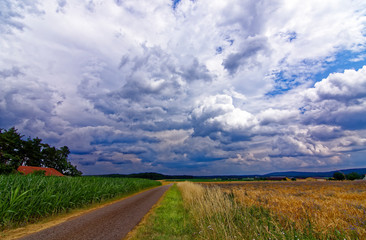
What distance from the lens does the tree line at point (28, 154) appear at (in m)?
54.4

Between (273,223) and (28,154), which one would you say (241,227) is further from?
(28,154)

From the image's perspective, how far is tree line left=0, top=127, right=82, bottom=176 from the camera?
54375 mm

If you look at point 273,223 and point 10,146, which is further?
point 10,146

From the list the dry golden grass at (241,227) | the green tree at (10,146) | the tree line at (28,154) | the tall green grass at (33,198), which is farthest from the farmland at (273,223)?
the green tree at (10,146)

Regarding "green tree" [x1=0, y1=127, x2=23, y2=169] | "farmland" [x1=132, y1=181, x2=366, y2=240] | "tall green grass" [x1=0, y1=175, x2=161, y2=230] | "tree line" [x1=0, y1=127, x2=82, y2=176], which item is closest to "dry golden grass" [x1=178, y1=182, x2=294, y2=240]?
"farmland" [x1=132, y1=181, x2=366, y2=240]

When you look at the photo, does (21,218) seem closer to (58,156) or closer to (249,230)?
(249,230)

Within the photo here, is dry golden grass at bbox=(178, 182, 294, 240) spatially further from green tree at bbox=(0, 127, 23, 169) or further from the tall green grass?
green tree at bbox=(0, 127, 23, 169)

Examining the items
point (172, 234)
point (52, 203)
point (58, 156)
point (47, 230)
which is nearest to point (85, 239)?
point (47, 230)

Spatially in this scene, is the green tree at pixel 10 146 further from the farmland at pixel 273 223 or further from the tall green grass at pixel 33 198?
the farmland at pixel 273 223

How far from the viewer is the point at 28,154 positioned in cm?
6588

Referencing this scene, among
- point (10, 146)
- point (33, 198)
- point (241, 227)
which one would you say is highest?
point (10, 146)

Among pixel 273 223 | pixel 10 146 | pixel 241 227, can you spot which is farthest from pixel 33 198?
pixel 10 146

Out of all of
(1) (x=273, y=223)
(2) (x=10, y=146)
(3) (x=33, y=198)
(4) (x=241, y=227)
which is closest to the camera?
(1) (x=273, y=223)

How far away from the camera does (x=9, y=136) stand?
5694 cm
